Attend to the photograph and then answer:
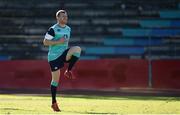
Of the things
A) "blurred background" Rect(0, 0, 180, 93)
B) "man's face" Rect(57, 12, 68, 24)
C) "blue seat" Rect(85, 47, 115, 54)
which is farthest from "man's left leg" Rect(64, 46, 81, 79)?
"blue seat" Rect(85, 47, 115, 54)

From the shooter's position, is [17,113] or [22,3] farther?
[22,3]

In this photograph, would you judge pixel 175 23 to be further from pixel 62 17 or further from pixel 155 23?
pixel 62 17

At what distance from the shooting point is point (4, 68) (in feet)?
67.7

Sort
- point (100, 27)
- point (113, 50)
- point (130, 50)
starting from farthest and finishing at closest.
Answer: point (100, 27), point (113, 50), point (130, 50)

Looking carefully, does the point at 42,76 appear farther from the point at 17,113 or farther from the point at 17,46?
the point at 17,113

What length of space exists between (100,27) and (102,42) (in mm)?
1008

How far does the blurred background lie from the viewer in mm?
19844

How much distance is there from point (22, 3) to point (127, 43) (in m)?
5.56

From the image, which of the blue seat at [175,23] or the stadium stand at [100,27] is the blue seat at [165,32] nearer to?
the stadium stand at [100,27]

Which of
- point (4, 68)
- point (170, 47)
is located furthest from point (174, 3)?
point (4, 68)

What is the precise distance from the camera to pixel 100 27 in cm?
2358

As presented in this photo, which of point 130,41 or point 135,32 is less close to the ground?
point 135,32

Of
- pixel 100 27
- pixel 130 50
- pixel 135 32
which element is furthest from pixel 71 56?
pixel 100 27

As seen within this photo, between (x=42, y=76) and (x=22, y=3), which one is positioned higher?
(x=22, y=3)
